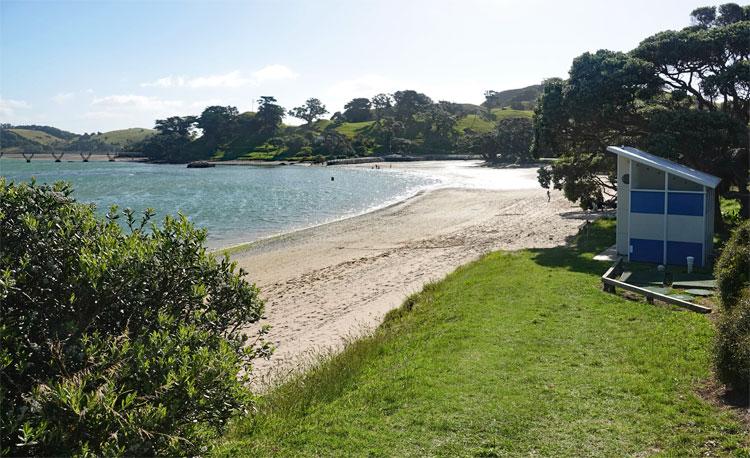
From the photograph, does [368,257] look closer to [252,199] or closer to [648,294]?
[648,294]

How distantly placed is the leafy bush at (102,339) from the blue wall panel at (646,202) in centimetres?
1554

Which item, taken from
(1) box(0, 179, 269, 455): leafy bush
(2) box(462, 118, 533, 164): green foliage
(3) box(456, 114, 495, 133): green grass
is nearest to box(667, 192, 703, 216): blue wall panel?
(1) box(0, 179, 269, 455): leafy bush

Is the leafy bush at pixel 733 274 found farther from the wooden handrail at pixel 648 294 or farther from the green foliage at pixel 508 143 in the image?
the green foliage at pixel 508 143

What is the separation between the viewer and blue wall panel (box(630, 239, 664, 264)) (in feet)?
57.5

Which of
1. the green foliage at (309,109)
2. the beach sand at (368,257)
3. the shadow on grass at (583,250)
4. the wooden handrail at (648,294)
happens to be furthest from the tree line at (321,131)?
the wooden handrail at (648,294)

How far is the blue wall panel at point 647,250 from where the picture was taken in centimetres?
1753

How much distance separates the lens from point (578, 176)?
2858 centimetres

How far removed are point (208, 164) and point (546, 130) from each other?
124457mm

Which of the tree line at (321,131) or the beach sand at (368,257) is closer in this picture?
the beach sand at (368,257)

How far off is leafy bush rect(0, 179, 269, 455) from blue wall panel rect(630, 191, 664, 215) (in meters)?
15.5

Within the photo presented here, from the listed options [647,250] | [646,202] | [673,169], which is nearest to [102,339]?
[673,169]

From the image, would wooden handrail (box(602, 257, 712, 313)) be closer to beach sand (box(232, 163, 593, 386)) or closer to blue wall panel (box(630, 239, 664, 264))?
blue wall panel (box(630, 239, 664, 264))

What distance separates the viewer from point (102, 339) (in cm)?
530

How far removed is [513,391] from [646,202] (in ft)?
39.4
